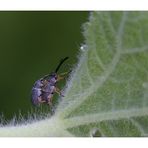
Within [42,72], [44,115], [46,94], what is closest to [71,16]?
[42,72]

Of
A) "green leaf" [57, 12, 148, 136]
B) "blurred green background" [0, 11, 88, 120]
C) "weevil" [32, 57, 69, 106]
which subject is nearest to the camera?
"green leaf" [57, 12, 148, 136]

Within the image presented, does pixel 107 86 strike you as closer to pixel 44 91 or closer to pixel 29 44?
pixel 44 91

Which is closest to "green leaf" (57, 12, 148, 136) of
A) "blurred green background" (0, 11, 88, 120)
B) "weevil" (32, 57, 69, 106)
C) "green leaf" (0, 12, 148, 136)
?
"green leaf" (0, 12, 148, 136)

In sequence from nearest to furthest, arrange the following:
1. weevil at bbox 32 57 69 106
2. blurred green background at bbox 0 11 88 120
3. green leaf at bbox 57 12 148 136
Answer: green leaf at bbox 57 12 148 136, weevil at bbox 32 57 69 106, blurred green background at bbox 0 11 88 120

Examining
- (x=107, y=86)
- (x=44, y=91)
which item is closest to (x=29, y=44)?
(x=44, y=91)

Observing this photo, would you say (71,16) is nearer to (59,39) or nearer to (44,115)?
(59,39)

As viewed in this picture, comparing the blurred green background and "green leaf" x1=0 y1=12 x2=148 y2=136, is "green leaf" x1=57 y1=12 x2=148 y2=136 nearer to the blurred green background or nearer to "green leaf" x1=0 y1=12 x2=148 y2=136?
"green leaf" x1=0 y1=12 x2=148 y2=136
